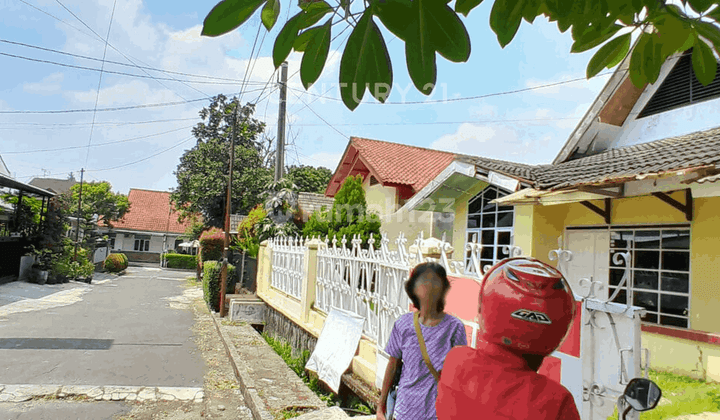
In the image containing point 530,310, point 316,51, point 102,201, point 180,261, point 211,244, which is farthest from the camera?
point 180,261

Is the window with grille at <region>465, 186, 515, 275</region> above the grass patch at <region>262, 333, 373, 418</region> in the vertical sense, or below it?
above

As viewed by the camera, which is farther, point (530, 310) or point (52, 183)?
point (52, 183)

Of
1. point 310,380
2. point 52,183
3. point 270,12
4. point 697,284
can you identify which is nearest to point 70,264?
point 310,380

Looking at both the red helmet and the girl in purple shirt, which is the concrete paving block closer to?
the girl in purple shirt

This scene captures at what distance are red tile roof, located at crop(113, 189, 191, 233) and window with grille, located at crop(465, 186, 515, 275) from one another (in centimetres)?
3414

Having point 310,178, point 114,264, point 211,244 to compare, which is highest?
point 310,178

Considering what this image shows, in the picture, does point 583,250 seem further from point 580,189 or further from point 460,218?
point 460,218

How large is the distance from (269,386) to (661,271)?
5687 mm

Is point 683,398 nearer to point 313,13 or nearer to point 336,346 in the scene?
point 336,346

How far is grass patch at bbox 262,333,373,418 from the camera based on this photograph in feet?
16.3

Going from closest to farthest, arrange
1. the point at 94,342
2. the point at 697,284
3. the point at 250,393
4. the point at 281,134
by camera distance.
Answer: the point at 250,393 → the point at 697,284 → the point at 94,342 → the point at 281,134

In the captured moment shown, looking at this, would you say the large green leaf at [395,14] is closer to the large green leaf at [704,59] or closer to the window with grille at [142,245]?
the large green leaf at [704,59]

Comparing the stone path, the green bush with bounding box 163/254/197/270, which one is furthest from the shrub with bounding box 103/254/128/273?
the stone path

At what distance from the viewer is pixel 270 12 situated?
4.13ft
